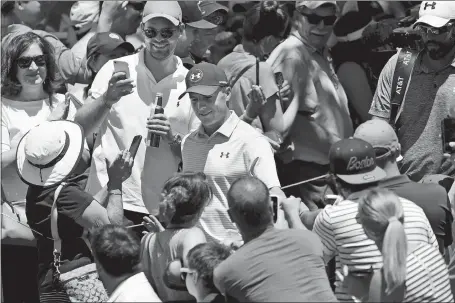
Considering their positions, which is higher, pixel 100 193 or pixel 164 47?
pixel 164 47

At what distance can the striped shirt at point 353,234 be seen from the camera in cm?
579

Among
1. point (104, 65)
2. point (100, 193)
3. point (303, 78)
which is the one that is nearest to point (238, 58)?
point (303, 78)

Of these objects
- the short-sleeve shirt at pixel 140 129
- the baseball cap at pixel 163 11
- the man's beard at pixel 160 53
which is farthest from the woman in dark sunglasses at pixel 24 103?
the baseball cap at pixel 163 11

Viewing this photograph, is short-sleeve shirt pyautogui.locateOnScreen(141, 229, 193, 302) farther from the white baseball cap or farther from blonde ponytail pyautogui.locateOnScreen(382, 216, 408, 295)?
blonde ponytail pyautogui.locateOnScreen(382, 216, 408, 295)

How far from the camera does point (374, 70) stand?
29.8 ft

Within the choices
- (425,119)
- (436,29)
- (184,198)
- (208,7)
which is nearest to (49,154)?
(184,198)

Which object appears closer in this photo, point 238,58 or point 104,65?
point 104,65

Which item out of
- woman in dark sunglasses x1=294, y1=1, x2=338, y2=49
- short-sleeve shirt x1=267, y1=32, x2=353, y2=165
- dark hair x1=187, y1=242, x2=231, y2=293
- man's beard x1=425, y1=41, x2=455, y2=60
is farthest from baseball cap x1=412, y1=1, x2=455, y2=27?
dark hair x1=187, y1=242, x2=231, y2=293

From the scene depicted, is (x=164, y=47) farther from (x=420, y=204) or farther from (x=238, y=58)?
(x=420, y=204)

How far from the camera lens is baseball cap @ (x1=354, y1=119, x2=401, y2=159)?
20.9 ft

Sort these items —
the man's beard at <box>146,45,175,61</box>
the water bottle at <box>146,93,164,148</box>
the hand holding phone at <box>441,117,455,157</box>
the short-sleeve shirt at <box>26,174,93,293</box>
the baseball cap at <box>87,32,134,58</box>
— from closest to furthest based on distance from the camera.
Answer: the short-sleeve shirt at <box>26,174,93,293</box>
the water bottle at <box>146,93,164,148</box>
the hand holding phone at <box>441,117,455,157</box>
the man's beard at <box>146,45,175,61</box>
the baseball cap at <box>87,32,134,58</box>

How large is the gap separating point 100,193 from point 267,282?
157 cm

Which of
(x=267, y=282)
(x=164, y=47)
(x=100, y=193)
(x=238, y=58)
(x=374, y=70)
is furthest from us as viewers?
(x=374, y=70)

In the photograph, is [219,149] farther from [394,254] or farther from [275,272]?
[394,254]
